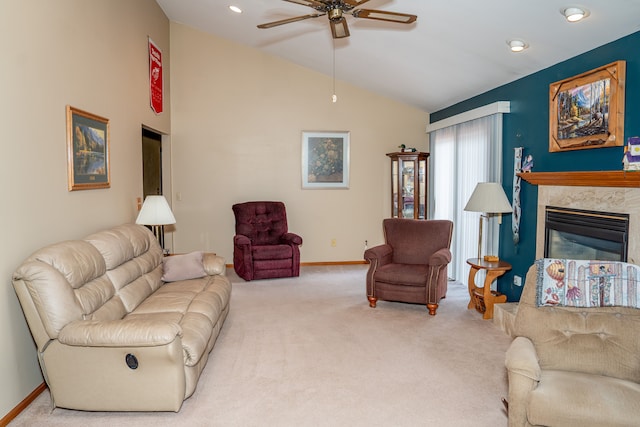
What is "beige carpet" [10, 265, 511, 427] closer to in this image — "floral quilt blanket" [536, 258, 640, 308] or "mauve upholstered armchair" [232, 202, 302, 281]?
"floral quilt blanket" [536, 258, 640, 308]

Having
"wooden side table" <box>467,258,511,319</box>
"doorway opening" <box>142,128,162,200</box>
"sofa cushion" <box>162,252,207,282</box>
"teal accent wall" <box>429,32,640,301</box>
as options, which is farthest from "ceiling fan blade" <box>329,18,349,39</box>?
"doorway opening" <box>142,128,162,200</box>

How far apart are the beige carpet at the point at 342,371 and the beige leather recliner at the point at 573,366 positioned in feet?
1.59

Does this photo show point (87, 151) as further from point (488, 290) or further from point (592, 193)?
point (592, 193)

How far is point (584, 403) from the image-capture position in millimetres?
2029

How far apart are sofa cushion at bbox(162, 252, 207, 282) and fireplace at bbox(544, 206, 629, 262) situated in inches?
130

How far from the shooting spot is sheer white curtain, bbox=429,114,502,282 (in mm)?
4938

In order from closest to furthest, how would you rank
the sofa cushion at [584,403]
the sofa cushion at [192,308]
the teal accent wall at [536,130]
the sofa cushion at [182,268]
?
the sofa cushion at [584,403] → the sofa cushion at [192,308] → the teal accent wall at [536,130] → the sofa cushion at [182,268]

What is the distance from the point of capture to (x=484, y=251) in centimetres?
512

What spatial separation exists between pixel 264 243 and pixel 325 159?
1692mm

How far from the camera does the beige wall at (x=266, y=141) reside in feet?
22.2

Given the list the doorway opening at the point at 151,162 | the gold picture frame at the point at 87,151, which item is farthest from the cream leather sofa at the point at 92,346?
the doorway opening at the point at 151,162

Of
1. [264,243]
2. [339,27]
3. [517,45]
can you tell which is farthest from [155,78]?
[517,45]

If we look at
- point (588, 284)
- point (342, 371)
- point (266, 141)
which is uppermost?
point (266, 141)

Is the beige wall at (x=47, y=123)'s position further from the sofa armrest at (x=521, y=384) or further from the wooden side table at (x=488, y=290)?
the wooden side table at (x=488, y=290)
